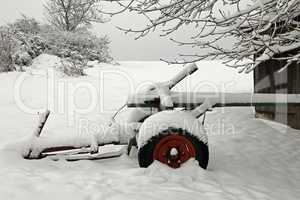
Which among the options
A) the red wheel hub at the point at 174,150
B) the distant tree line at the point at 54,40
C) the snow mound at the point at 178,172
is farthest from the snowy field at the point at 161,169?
the distant tree line at the point at 54,40

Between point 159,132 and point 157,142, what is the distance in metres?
0.12

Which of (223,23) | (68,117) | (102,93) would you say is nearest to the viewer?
(223,23)

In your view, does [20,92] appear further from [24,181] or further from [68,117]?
[24,181]

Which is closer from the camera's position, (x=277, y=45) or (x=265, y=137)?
(x=277, y=45)

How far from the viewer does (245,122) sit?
755 centimetres

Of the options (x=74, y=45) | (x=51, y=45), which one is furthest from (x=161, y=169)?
(x=74, y=45)

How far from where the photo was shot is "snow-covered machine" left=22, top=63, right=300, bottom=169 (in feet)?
12.2

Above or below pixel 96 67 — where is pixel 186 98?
below

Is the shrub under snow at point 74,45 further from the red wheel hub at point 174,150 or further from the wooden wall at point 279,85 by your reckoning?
the red wheel hub at point 174,150

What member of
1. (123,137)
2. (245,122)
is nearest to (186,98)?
(123,137)

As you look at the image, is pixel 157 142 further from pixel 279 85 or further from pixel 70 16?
pixel 70 16

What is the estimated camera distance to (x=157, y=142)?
3.72 meters

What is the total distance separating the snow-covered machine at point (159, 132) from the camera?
3.73m

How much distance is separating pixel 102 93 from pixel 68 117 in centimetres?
364
